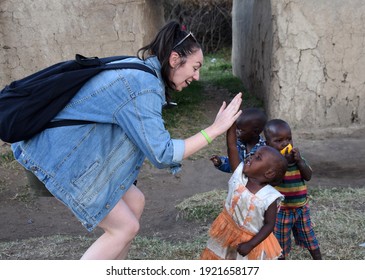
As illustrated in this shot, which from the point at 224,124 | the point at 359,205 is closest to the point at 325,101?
the point at 359,205

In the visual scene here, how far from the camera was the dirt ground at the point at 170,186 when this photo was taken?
15.0 ft

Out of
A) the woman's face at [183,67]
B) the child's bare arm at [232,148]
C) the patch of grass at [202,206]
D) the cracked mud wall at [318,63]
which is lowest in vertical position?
the patch of grass at [202,206]

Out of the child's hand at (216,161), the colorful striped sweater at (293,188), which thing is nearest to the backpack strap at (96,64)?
the child's hand at (216,161)

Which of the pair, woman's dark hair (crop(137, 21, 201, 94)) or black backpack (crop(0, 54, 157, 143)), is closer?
black backpack (crop(0, 54, 157, 143))

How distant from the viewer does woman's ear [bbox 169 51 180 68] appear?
8.06ft

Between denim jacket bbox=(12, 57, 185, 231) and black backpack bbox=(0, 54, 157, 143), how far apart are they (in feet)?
0.12

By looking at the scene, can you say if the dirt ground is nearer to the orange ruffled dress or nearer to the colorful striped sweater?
the colorful striped sweater

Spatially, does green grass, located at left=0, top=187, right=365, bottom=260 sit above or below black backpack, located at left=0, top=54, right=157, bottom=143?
below

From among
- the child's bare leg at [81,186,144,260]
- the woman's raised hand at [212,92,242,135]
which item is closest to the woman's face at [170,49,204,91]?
the woman's raised hand at [212,92,242,135]

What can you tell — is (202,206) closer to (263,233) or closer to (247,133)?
(247,133)

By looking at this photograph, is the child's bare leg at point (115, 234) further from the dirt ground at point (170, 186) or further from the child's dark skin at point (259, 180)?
the dirt ground at point (170, 186)

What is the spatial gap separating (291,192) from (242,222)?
21.8 inches

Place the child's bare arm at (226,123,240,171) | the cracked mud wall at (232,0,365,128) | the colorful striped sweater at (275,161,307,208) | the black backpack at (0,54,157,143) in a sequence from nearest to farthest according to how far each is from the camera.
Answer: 1. the black backpack at (0,54,157,143)
2. the child's bare arm at (226,123,240,171)
3. the colorful striped sweater at (275,161,307,208)
4. the cracked mud wall at (232,0,365,128)
